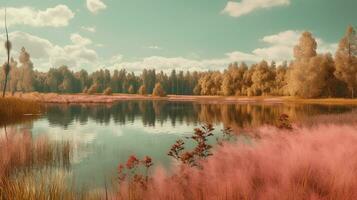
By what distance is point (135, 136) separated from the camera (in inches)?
877

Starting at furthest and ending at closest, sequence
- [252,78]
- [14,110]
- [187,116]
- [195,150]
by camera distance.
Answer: [252,78] → [187,116] → [14,110] → [195,150]

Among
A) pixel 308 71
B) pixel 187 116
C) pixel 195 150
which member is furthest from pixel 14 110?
pixel 308 71

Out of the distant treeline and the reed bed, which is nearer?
the reed bed

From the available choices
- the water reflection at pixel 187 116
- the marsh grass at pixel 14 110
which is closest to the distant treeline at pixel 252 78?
the water reflection at pixel 187 116

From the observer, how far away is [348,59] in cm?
6400

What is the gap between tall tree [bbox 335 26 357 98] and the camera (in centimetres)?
6394

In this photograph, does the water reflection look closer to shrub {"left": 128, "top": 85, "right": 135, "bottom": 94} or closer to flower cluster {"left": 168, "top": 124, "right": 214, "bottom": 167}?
flower cluster {"left": 168, "top": 124, "right": 214, "bottom": 167}

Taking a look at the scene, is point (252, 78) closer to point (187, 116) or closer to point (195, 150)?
point (187, 116)

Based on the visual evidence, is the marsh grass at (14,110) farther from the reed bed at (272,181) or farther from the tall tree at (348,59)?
the tall tree at (348,59)

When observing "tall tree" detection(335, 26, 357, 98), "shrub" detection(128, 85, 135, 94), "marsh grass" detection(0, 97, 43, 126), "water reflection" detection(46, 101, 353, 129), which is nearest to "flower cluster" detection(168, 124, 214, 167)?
"water reflection" detection(46, 101, 353, 129)

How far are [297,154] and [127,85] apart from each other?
6259 inches

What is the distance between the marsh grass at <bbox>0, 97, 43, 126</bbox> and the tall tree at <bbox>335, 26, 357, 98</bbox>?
61.0 m

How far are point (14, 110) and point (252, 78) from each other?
79.9 metres

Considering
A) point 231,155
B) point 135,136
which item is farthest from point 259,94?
point 231,155
